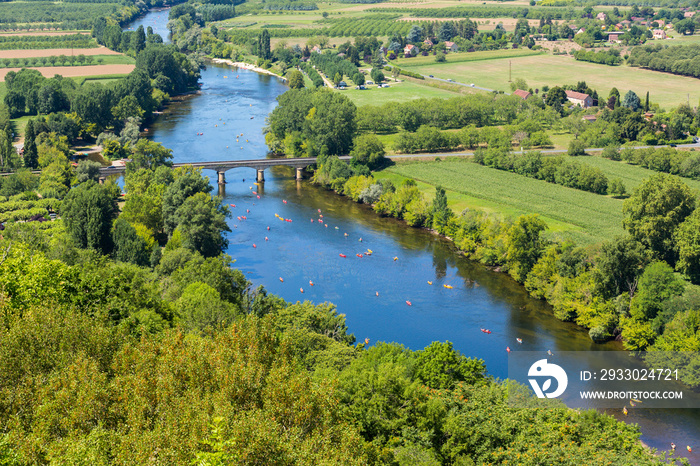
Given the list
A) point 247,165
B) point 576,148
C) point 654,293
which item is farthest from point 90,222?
point 576,148

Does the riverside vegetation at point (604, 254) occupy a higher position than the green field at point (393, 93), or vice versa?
the green field at point (393, 93)

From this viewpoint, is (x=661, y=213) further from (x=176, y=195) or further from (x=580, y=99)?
(x=580, y=99)

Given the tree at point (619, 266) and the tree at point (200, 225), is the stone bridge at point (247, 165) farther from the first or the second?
the tree at point (619, 266)

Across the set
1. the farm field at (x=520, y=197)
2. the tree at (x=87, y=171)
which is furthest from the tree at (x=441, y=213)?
the tree at (x=87, y=171)

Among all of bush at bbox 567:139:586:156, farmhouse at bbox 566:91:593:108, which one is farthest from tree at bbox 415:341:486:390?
farmhouse at bbox 566:91:593:108

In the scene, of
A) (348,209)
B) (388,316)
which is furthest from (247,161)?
(388,316)

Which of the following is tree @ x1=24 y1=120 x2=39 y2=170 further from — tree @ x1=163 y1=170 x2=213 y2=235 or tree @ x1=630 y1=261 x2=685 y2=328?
tree @ x1=630 y1=261 x2=685 y2=328
